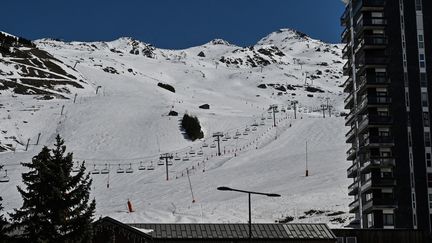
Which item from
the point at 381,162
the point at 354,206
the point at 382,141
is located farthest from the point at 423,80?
the point at 354,206

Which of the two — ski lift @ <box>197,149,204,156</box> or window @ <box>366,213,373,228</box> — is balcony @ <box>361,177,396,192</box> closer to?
window @ <box>366,213,373,228</box>

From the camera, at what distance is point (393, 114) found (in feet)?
327

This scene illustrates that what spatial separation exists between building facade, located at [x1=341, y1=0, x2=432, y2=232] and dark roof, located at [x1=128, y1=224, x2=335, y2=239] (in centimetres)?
2530

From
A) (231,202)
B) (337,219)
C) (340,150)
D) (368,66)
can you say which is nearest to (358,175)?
(337,219)

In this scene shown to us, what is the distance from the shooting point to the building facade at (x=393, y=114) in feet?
318

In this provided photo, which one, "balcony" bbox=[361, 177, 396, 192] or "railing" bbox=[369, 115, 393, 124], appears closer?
"balcony" bbox=[361, 177, 396, 192]

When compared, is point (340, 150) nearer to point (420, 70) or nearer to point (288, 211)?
point (288, 211)

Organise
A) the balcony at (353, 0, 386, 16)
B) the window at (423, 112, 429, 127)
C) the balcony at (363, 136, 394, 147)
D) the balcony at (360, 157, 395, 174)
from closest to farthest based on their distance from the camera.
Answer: the balcony at (360, 157, 395, 174) < the balcony at (363, 136, 394, 147) < the window at (423, 112, 429, 127) < the balcony at (353, 0, 386, 16)

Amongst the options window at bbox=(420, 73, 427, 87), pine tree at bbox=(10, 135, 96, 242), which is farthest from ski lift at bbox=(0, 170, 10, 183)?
pine tree at bbox=(10, 135, 96, 242)

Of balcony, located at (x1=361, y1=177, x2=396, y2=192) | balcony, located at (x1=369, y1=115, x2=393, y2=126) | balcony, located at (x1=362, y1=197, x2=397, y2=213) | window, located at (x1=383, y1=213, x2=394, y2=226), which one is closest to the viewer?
balcony, located at (x1=362, y1=197, x2=397, y2=213)

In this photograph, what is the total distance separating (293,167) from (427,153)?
45.8 meters

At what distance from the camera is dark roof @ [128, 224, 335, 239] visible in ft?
235

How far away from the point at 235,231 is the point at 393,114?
34.0 m

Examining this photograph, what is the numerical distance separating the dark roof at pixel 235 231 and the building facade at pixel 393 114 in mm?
25302
